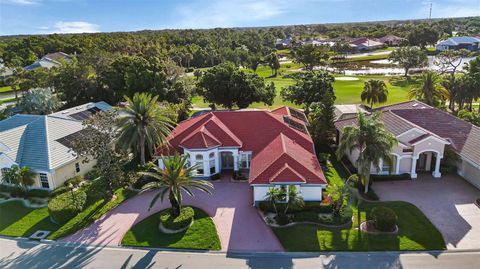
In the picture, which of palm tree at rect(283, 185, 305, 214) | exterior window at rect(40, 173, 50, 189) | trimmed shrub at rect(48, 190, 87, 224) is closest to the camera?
palm tree at rect(283, 185, 305, 214)

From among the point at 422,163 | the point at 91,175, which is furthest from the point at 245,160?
the point at 422,163

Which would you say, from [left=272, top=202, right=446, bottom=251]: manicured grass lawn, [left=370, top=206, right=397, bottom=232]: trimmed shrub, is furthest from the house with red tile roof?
[left=370, top=206, right=397, bottom=232]: trimmed shrub

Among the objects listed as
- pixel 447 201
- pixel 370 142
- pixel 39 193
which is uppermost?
pixel 370 142

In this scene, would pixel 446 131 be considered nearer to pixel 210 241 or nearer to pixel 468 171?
pixel 468 171

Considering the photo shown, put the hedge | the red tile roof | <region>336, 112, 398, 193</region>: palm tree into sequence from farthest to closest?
the hedge, the red tile roof, <region>336, 112, 398, 193</region>: palm tree

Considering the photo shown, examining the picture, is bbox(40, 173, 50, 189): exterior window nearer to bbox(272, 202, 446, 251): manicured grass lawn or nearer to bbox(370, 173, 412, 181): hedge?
bbox(272, 202, 446, 251): manicured grass lawn

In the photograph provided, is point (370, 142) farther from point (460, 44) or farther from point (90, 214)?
point (460, 44)

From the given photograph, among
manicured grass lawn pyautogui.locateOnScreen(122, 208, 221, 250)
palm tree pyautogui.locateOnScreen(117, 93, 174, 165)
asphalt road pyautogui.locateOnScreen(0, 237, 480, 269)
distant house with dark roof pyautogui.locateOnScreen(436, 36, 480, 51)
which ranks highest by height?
distant house with dark roof pyautogui.locateOnScreen(436, 36, 480, 51)

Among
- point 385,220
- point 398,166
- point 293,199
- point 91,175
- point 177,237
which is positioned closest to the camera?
point 385,220
